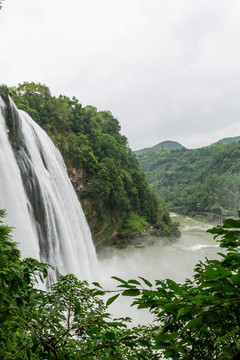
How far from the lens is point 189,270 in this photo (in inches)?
507

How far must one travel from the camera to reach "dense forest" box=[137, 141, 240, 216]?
36.3 metres

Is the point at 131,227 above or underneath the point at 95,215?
underneath

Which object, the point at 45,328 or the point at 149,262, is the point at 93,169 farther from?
the point at 45,328

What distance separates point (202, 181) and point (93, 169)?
37.7m

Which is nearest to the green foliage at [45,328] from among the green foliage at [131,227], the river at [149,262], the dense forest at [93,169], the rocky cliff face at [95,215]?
the river at [149,262]

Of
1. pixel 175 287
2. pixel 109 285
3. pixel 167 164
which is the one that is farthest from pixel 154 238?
pixel 167 164

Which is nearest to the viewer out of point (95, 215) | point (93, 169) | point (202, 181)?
point (95, 215)

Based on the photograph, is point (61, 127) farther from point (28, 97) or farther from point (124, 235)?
point (124, 235)

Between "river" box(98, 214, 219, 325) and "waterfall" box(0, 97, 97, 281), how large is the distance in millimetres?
2481

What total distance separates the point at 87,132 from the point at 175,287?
1752 centimetres

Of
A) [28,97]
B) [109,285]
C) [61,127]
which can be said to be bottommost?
[109,285]

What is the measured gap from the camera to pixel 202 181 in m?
47.2

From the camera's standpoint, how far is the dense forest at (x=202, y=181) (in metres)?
36.3

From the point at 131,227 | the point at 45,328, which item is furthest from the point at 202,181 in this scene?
the point at 45,328
